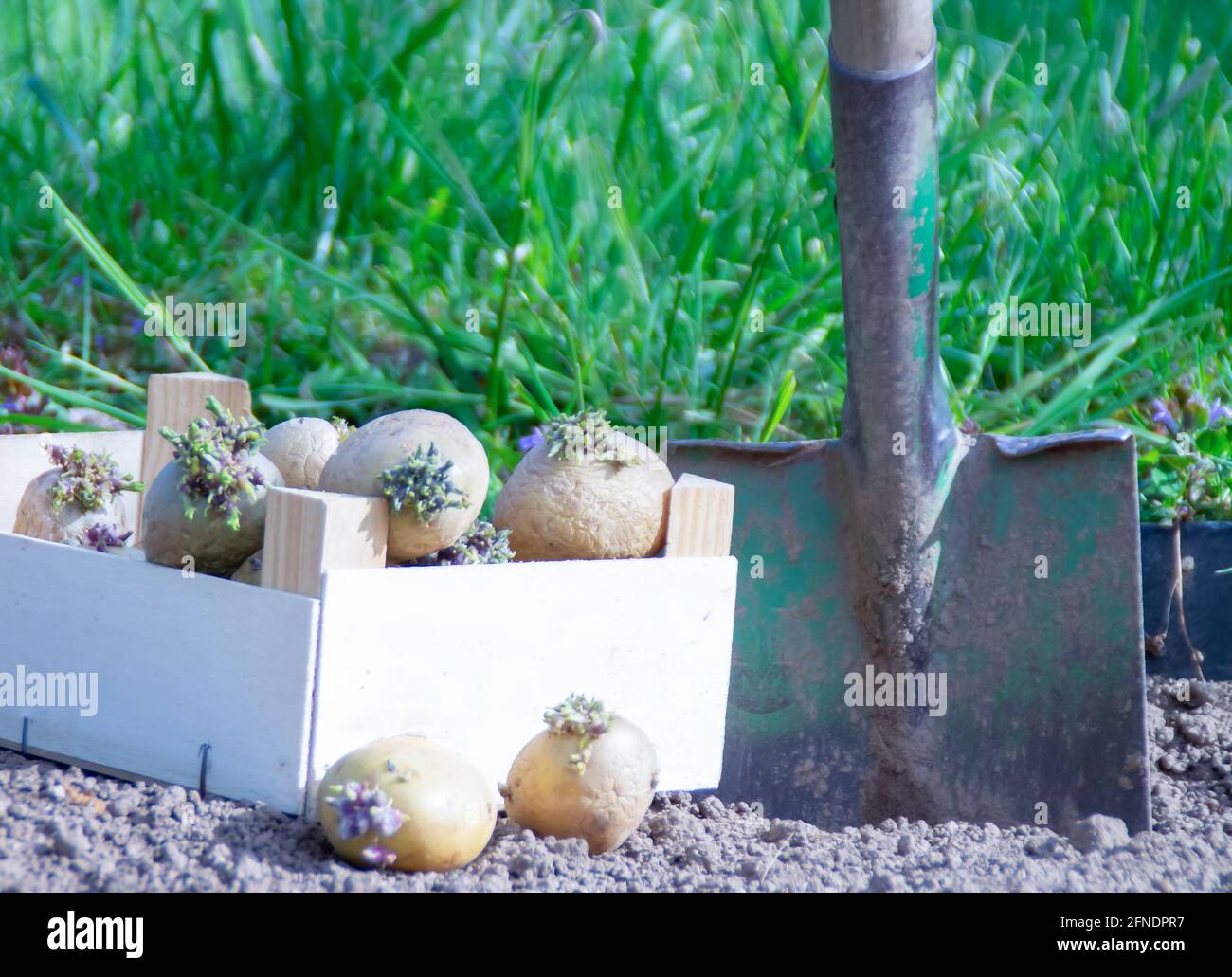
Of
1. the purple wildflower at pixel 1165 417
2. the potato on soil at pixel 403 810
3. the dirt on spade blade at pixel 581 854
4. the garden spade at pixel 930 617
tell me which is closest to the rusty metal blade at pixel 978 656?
the garden spade at pixel 930 617

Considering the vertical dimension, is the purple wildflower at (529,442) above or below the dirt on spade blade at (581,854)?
above

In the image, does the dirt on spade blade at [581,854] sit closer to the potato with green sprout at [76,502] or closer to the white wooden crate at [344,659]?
the white wooden crate at [344,659]

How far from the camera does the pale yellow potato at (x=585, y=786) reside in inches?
51.8

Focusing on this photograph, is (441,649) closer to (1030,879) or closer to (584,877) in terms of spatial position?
(584,877)

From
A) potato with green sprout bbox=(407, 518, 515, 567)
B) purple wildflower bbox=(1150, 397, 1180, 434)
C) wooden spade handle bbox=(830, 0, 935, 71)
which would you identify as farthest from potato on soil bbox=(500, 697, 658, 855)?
purple wildflower bbox=(1150, 397, 1180, 434)

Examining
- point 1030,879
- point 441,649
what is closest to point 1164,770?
point 1030,879

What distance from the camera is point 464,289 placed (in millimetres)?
2584

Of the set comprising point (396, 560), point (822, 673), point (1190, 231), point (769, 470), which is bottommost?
point (822, 673)

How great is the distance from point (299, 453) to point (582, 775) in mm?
581

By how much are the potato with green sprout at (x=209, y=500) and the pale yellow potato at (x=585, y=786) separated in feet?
1.30

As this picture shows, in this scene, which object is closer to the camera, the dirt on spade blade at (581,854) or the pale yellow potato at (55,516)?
the dirt on spade blade at (581,854)

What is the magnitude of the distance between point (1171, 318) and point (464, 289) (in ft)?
4.71

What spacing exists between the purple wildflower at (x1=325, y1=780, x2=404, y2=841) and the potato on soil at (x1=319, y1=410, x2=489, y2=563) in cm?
28

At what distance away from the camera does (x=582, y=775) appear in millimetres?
1309
